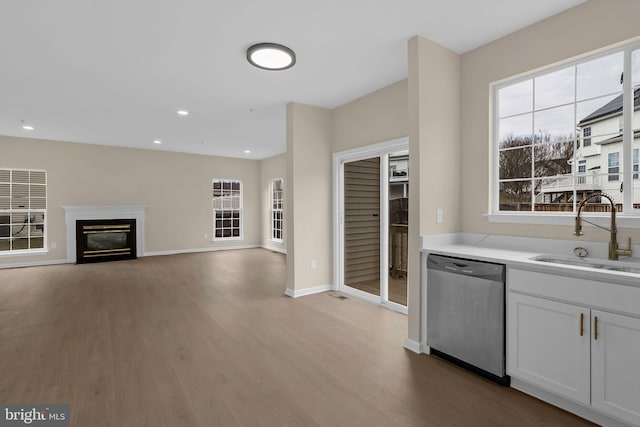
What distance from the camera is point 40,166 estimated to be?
6848 millimetres

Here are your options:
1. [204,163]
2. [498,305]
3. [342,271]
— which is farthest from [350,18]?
[204,163]

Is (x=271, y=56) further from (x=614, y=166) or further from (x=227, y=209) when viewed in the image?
(x=227, y=209)

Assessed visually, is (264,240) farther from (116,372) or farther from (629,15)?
(629,15)

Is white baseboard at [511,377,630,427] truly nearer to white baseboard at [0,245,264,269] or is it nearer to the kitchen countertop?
the kitchen countertop

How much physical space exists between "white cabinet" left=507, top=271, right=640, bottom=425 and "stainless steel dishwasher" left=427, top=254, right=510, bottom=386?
8 cm

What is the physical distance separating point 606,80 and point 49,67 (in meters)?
5.15

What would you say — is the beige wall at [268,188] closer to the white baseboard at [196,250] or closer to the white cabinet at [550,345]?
the white baseboard at [196,250]

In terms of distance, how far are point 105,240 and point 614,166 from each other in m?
8.92

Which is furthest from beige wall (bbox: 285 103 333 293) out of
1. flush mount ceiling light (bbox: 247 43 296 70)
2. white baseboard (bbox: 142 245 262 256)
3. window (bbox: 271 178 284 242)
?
white baseboard (bbox: 142 245 262 256)

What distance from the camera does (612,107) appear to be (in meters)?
2.27

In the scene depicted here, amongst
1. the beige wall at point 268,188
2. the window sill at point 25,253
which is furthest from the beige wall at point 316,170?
the window sill at point 25,253

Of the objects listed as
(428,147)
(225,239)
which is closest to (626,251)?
(428,147)

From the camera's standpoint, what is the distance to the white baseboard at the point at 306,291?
437 cm

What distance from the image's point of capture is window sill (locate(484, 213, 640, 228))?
2099mm
